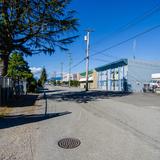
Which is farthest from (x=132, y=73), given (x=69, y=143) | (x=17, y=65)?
(x=69, y=143)

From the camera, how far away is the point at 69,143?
6.47 meters

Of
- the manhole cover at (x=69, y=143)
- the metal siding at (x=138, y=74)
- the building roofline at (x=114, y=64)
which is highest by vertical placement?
the building roofline at (x=114, y=64)

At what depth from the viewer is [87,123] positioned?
9.36 m

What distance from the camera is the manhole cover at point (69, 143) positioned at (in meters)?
6.20

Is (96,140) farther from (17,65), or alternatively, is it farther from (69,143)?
(17,65)

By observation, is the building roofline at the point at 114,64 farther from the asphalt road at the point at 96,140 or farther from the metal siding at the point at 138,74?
the asphalt road at the point at 96,140

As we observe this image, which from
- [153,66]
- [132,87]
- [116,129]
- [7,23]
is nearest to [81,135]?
[116,129]

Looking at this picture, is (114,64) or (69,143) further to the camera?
(114,64)

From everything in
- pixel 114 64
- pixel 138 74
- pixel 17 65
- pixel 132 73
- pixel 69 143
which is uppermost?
pixel 114 64

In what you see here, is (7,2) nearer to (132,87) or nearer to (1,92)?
(1,92)

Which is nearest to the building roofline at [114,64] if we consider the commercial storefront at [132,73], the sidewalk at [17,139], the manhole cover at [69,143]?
the commercial storefront at [132,73]

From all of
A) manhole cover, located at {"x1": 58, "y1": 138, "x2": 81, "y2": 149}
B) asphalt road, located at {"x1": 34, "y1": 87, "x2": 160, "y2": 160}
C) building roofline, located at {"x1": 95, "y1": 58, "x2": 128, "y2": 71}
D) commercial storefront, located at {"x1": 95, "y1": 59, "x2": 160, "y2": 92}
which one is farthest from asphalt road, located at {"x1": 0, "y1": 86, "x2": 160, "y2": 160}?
building roofline, located at {"x1": 95, "y1": 58, "x2": 128, "y2": 71}

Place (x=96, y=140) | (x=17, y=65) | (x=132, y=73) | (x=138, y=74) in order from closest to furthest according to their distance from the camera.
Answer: (x=96, y=140) < (x=17, y=65) < (x=132, y=73) < (x=138, y=74)

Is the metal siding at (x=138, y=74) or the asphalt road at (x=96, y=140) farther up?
the metal siding at (x=138, y=74)
